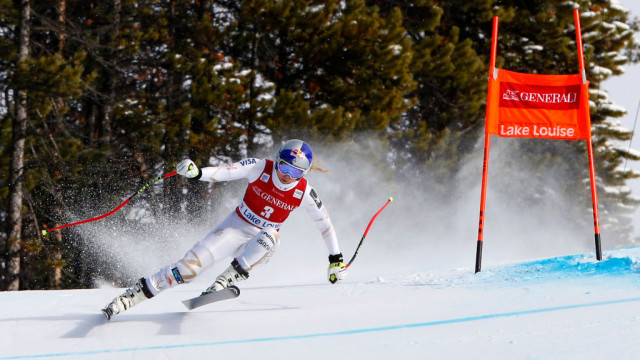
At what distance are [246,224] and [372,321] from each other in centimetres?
143

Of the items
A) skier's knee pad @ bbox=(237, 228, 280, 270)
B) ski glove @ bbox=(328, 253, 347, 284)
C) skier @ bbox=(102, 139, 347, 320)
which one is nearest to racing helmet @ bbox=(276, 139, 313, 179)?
skier @ bbox=(102, 139, 347, 320)

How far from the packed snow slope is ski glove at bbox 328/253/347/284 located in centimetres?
19

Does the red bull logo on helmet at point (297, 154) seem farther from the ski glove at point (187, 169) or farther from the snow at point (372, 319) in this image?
the snow at point (372, 319)

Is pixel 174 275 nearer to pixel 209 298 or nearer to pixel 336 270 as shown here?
pixel 209 298

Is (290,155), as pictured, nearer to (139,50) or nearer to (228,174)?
(228,174)

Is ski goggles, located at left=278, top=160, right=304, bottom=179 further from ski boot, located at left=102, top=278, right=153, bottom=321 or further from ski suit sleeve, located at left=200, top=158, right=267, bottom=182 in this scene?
ski boot, located at left=102, top=278, right=153, bottom=321

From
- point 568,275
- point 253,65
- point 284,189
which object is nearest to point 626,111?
point 253,65

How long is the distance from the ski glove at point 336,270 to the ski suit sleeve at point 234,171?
1.15 meters

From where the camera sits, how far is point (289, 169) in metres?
5.55

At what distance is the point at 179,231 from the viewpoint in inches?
563

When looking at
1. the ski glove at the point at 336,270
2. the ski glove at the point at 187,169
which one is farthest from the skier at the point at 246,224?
the ski glove at the point at 336,270

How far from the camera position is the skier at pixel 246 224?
17.2ft

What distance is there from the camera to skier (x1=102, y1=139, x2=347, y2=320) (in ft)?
17.2

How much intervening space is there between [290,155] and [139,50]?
1041 cm
